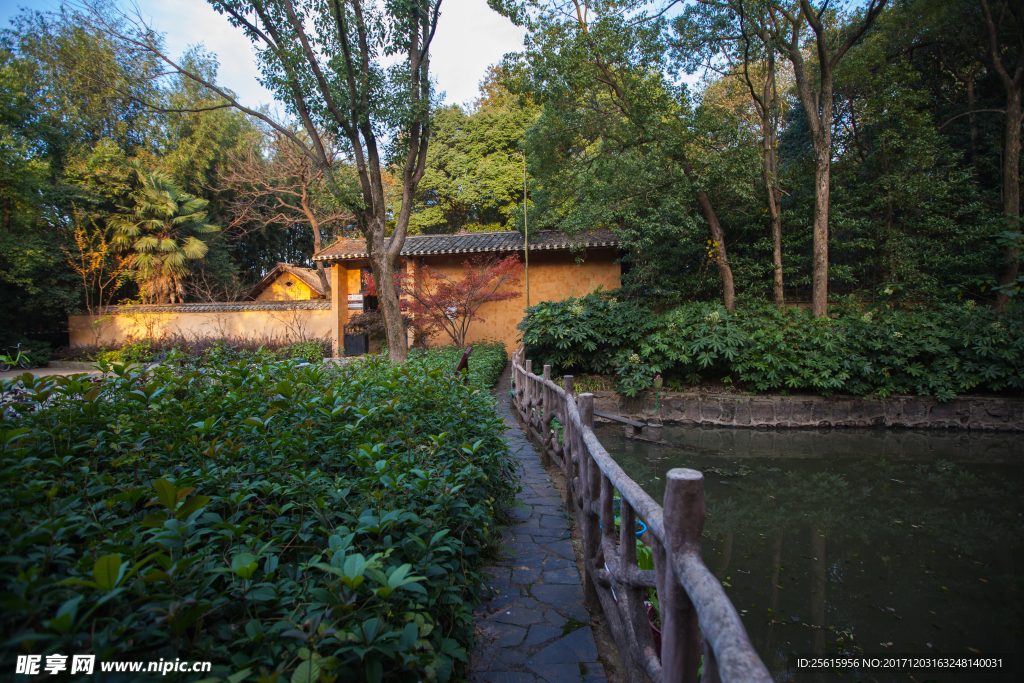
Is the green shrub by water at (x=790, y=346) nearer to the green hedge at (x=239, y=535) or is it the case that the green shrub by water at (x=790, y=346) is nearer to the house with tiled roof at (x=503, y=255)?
Answer: the house with tiled roof at (x=503, y=255)

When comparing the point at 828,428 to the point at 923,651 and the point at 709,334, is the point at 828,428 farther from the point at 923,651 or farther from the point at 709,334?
the point at 923,651

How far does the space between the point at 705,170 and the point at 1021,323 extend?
593 centimetres

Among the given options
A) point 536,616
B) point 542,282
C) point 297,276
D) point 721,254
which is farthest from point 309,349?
point 536,616

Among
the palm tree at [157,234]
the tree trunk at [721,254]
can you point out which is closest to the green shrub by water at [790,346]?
the tree trunk at [721,254]

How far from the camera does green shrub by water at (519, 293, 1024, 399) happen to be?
318 inches

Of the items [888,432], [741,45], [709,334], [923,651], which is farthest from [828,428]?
[741,45]

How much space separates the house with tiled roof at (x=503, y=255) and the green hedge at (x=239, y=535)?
10.5 meters

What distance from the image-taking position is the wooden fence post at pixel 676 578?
48.5 inches

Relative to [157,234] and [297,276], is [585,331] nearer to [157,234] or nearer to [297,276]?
[297,276]

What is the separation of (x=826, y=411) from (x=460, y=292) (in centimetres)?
825

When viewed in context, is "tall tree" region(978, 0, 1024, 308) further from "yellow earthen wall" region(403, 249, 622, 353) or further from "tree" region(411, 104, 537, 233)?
"tree" region(411, 104, 537, 233)

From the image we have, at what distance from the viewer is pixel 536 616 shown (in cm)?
236

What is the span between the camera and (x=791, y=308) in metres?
9.75

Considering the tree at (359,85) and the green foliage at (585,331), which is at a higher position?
the tree at (359,85)
